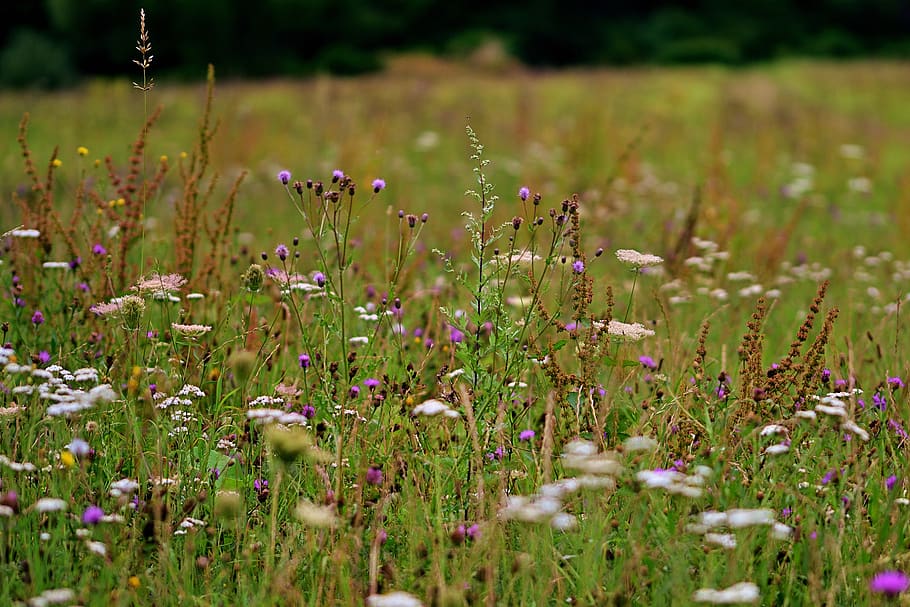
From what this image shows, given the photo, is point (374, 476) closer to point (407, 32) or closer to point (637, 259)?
point (637, 259)

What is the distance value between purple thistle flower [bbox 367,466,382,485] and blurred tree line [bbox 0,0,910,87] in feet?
66.1

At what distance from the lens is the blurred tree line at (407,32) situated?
2469 centimetres

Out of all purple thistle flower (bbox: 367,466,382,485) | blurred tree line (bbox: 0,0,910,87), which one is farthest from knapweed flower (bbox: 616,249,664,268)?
blurred tree line (bbox: 0,0,910,87)

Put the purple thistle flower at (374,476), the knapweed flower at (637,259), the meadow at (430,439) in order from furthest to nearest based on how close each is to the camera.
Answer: the knapweed flower at (637,259)
the purple thistle flower at (374,476)
the meadow at (430,439)

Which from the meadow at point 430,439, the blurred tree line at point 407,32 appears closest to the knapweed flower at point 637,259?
the meadow at point 430,439

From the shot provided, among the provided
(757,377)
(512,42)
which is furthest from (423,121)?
(512,42)

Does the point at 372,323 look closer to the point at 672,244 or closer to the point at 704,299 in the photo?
the point at 704,299

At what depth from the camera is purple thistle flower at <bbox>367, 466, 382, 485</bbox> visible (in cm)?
204

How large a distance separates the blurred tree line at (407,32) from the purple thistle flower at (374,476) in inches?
793

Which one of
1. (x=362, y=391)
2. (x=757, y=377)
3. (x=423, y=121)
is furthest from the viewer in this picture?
(x=423, y=121)

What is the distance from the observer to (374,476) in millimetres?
2045

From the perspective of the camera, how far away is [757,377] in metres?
2.28

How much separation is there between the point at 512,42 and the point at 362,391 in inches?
1126

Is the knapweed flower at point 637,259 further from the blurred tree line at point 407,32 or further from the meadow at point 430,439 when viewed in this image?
the blurred tree line at point 407,32
